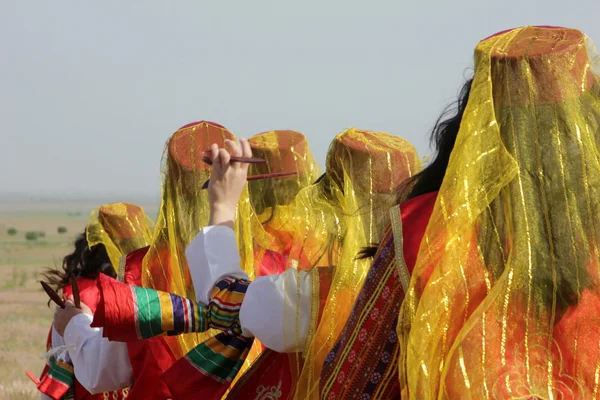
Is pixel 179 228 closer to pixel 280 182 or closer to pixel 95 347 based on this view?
pixel 95 347

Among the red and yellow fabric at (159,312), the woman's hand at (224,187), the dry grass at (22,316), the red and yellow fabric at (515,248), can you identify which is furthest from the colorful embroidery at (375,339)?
the dry grass at (22,316)

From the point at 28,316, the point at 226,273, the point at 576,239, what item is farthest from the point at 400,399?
the point at 28,316

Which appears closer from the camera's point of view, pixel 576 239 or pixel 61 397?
pixel 576 239

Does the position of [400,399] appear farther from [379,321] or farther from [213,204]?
[213,204]

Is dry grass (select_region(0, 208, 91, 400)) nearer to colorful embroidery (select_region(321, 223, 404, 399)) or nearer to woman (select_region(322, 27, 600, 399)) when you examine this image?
colorful embroidery (select_region(321, 223, 404, 399))

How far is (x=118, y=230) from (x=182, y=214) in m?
1.78

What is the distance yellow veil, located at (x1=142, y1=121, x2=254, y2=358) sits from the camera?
144 inches

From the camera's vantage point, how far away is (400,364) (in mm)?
2023

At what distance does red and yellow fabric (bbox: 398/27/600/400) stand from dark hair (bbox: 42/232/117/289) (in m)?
3.34

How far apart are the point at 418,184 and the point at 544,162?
0.36 meters

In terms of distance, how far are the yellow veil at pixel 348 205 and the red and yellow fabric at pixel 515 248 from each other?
653 millimetres

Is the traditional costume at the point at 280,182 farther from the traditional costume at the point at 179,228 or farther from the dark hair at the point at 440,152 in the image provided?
the dark hair at the point at 440,152

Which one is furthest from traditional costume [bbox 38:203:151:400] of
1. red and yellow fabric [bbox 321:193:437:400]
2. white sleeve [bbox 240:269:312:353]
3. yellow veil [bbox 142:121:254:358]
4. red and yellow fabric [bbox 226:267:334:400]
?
red and yellow fabric [bbox 321:193:437:400]

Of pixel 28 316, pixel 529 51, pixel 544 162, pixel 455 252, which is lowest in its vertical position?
pixel 28 316
